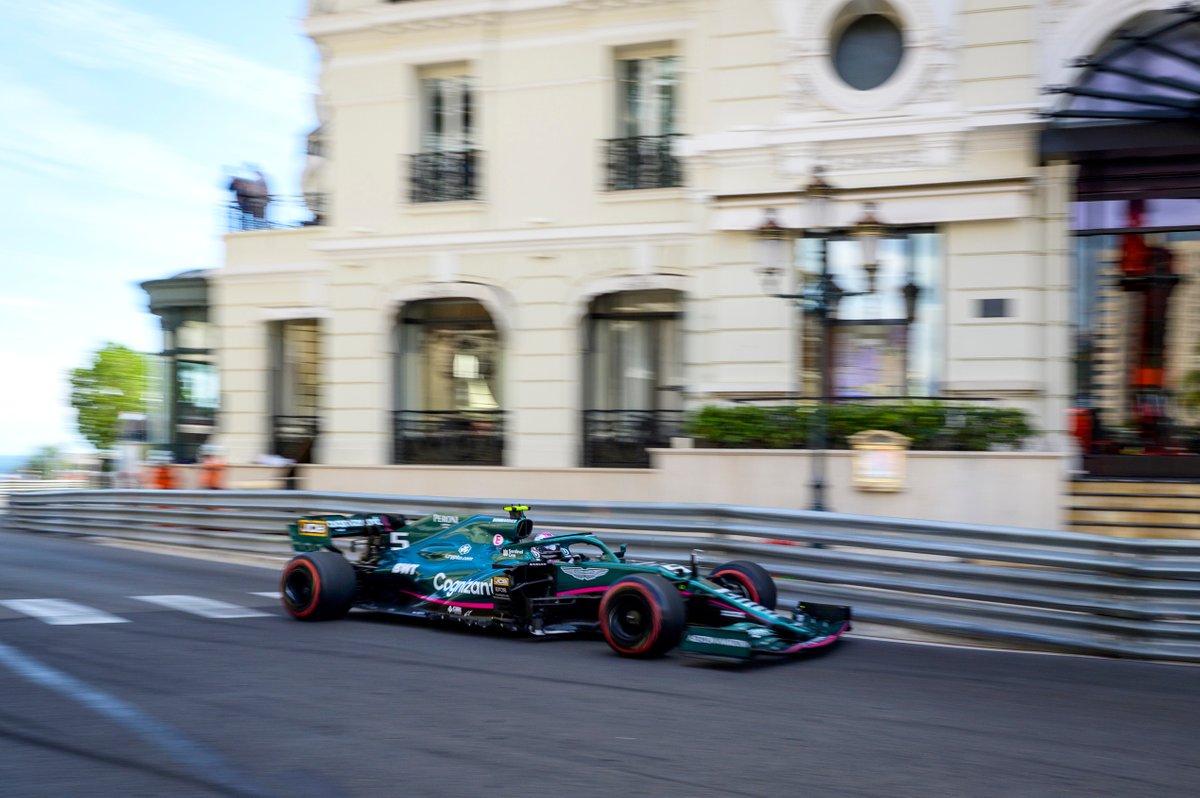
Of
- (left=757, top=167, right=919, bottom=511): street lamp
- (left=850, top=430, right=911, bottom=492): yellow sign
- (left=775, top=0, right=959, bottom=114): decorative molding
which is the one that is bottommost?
(left=850, top=430, right=911, bottom=492): yellow sign

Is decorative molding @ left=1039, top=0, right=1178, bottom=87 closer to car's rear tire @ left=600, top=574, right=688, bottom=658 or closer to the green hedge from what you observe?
the green hedge

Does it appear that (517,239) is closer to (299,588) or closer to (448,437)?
(448,437)

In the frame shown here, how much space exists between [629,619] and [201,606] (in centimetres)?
437

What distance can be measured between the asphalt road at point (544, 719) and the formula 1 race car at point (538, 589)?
0.20m

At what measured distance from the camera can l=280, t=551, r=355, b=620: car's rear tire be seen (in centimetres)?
958

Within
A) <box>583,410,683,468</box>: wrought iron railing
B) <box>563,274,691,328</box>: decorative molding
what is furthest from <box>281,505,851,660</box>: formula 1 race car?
<box>563,274,691,328</box>: decorative molding

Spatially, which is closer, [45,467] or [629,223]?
[629,223]

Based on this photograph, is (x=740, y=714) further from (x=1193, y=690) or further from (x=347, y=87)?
(x=347, y=87)

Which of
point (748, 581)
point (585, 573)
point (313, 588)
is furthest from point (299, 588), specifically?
point (748, 581)

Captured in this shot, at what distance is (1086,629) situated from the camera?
27.9 ft

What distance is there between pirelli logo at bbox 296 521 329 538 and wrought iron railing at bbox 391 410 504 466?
23.6 feet

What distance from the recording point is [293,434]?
2045 centimetres

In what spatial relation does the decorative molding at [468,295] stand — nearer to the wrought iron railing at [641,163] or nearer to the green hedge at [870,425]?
the wrought iron railing at [641,163]

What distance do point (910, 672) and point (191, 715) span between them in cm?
444
